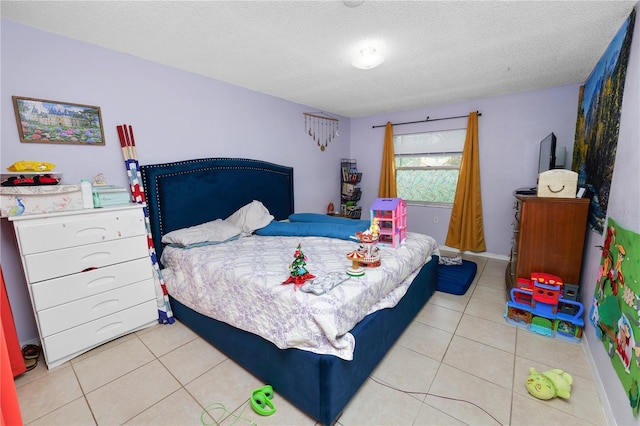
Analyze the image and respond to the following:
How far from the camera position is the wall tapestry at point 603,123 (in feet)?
6.08

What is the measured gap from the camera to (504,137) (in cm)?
377

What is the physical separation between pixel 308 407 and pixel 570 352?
1.95 m

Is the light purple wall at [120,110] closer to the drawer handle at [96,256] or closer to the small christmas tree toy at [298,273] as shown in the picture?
the drawer handle at [96,256]

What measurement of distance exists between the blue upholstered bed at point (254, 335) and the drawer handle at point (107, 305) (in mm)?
432

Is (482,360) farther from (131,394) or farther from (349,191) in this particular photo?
(349,191)

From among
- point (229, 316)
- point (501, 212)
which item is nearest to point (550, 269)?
point (501, 212)

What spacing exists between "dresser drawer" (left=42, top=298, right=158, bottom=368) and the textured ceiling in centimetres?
212

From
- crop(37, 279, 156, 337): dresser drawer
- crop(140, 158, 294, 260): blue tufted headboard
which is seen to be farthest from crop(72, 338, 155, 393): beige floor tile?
crop(140, 158, 294, 260): blue tufted headboard

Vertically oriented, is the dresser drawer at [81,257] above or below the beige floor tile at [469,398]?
above

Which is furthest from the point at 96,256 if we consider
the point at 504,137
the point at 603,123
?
the point at 504,137

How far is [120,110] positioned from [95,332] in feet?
5.92

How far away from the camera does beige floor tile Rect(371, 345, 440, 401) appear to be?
169 centimetres

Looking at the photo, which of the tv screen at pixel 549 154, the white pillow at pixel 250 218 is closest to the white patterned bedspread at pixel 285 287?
the white pillow at pixel 250 218

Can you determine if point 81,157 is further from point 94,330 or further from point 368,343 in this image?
point 368,343
